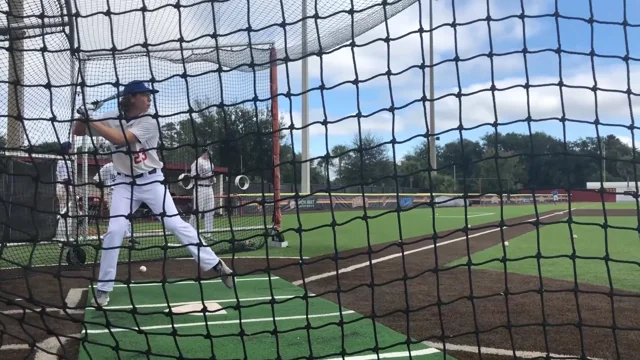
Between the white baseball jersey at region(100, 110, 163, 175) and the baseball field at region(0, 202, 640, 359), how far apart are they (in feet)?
2.33

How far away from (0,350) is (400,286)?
11.5 feet

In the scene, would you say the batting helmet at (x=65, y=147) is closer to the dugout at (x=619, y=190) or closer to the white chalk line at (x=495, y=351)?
Answer: the white chalk line at (x=495, y=351)

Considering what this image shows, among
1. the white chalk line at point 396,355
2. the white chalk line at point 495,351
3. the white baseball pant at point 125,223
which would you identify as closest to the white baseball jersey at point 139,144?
the white baseball pant at point 125,223

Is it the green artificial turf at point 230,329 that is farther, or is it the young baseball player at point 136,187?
the young baseball player at point 136,187

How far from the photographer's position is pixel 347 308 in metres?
4.64

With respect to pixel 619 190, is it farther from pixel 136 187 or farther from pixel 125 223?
pixel 125 223

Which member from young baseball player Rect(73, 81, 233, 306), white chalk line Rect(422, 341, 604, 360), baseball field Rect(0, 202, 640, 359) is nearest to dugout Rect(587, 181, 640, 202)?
baseball field Rect(0, 202, 640, 359)

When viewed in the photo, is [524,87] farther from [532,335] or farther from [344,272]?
[344,272]

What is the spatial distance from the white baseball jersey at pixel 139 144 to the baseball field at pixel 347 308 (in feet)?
2.33

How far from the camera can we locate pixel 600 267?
708 cm

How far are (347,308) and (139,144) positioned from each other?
6.91 ft

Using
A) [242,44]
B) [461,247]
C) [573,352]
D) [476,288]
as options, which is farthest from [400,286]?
[461,247]

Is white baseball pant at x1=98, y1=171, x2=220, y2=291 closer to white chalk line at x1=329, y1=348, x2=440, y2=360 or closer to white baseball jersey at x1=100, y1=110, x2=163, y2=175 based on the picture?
white baseball jersey at x1=100, y1=110, x2=163, y2=175

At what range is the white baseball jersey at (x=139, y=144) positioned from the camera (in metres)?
3.94
